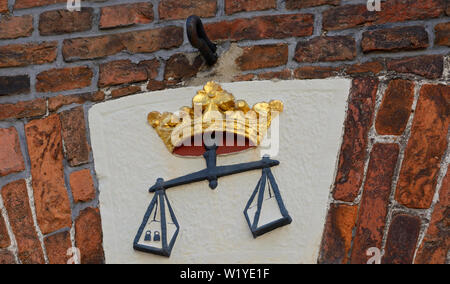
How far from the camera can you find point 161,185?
1.73 meters

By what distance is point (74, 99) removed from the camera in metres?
1.86

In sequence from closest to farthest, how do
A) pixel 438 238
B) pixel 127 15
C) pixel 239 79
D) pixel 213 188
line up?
1. pixel 438 238
2. pixel 213 188
3. pixel 239 79
4. pixel 127 15

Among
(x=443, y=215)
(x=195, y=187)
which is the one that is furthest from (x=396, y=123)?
(x=195, y=187)

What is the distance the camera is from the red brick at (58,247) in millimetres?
1722

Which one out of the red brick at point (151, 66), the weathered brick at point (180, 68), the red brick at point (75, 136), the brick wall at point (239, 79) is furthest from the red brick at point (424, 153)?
the red brick at point (75, 136)

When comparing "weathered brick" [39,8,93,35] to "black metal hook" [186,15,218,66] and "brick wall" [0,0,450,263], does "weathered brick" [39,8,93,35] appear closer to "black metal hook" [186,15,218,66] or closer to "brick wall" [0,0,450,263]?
"brick wall" [0,0,450,263]

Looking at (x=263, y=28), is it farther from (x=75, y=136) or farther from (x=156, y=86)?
(x=75, y=136)

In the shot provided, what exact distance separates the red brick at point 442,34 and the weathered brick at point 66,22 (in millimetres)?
1002

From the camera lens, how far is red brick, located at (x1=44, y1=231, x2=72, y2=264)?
1722mm

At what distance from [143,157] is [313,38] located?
0.58 meters

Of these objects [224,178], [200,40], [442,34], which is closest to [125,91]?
[200,40]

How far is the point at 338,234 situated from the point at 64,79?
907 millimetres

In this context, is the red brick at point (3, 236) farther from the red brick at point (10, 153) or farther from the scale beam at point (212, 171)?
the scale beam at point (212, 171)

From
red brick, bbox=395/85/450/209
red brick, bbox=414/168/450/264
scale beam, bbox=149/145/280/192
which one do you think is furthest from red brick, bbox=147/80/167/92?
red brick, bbox=414/168/450/264
